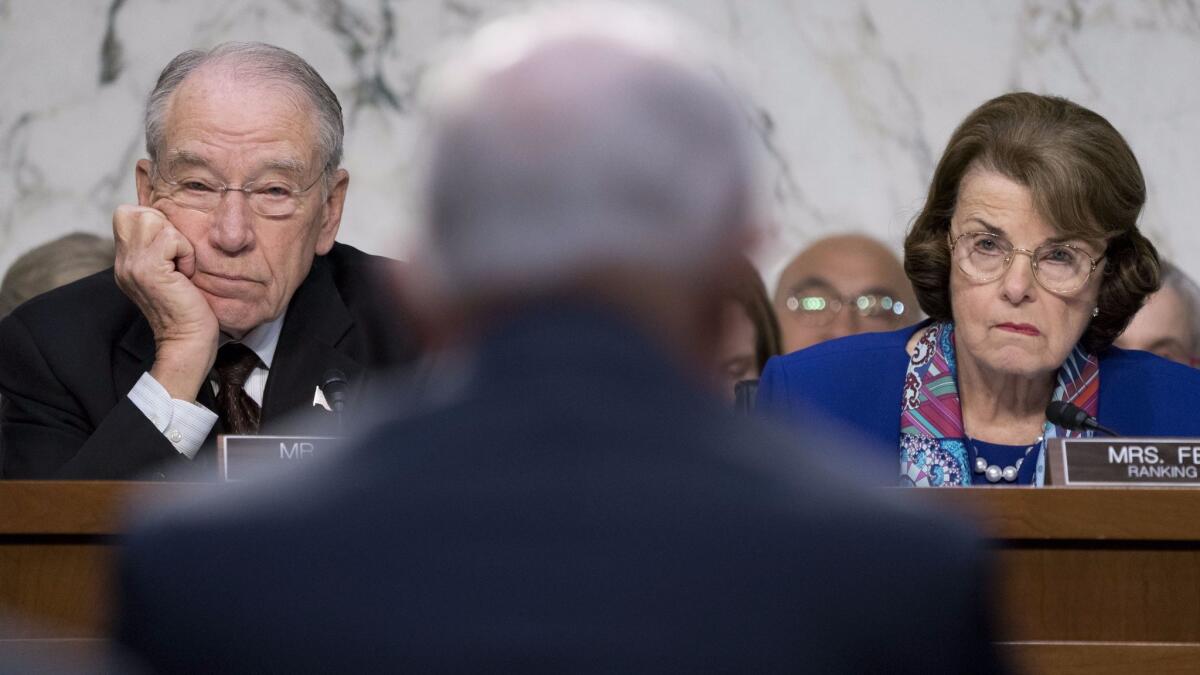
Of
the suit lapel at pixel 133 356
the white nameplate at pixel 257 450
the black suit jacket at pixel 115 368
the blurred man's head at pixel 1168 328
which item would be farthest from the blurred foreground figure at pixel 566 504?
the blurred man's head at pixel 1168 328

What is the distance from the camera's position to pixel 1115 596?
1.72 metres

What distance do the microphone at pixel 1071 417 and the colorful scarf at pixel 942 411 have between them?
6cm

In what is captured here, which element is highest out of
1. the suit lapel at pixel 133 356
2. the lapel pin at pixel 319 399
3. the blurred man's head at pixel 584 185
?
the suit lapel at pixel 133 356

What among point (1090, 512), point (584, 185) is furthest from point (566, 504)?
point (1090, 512)

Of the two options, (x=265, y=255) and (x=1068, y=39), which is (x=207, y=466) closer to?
(x=265, y=255)

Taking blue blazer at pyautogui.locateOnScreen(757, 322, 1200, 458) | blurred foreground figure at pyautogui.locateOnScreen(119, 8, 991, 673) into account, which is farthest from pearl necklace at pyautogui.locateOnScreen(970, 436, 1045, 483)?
blurred foreground figure at pyautogui.locateOnScreen(119, 8, 991, 673)

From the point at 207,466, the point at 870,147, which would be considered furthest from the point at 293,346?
the point at 870,147

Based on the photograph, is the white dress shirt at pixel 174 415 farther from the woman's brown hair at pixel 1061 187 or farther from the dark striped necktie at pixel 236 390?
the woman's brown hair at pixel 1061 187

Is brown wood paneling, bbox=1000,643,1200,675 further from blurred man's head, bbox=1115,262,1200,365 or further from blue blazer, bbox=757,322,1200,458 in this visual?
blurred man's head, bbox=1115,262,1200,365

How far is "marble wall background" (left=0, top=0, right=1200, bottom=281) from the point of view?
412 centimetres

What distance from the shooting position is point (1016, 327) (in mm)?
2471

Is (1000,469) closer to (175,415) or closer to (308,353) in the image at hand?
(308,353)

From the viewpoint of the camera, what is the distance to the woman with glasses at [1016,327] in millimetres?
2455

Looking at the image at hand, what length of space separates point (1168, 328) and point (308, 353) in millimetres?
1964
